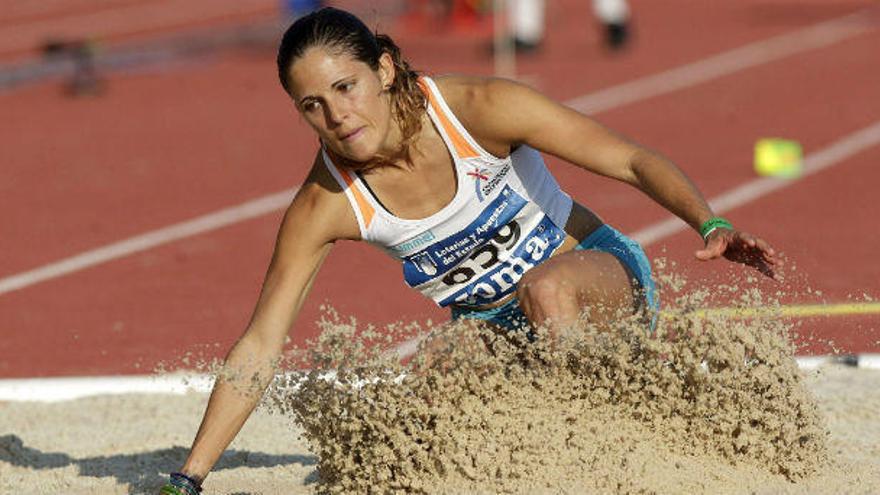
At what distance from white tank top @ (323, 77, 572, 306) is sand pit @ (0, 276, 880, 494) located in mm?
208

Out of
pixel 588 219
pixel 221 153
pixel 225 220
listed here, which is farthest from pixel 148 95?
pixel 588 219

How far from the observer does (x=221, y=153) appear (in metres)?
12.1

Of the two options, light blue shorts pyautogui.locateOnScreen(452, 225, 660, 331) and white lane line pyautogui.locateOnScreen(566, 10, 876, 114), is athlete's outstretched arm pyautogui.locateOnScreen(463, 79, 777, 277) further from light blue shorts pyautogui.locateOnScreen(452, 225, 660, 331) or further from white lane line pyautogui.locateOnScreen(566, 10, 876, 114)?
white lane line pyautogui.locateOnScreen(566, 10, 876, 114)

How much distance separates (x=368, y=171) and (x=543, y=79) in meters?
10.6

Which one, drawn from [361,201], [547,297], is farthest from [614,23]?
[547,297]

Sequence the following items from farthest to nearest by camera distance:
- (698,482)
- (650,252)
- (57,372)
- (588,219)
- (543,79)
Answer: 1. (543,79)
2. (650,252)
3. (57,372)
4. (588,219)
5. (698,482)

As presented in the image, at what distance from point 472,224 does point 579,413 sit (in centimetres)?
59

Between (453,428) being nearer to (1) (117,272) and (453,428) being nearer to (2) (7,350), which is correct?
(2) (7,350)

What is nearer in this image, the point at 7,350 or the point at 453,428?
the point at 453,428

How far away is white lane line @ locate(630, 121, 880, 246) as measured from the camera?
873 centimetres

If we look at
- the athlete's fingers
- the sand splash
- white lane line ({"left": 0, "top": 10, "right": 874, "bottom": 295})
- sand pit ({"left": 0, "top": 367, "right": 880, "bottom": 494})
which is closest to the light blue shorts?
the sand splash

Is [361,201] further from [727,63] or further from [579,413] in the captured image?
[727,63]

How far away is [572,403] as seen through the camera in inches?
175

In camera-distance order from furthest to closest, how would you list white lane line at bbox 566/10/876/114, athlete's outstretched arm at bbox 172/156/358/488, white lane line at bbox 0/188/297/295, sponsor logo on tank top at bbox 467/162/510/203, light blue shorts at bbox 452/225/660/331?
1. white lane line at bbox 566/10/876/114
2. white lane line at bbox 0/188/297/295
3. light blue shorts at bbox 452/225/660/331
4. sponsor logo on tank top at bbox 467/162/510/203
5. athlete's outstretched arm at bbox 172/156/358/488
